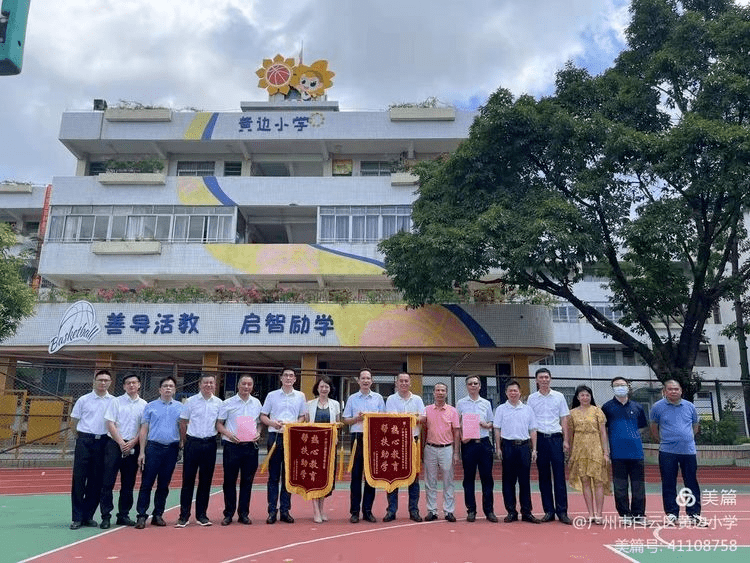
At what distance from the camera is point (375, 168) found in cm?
2222

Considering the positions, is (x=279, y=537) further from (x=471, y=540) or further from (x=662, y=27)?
(x=662, y=27)

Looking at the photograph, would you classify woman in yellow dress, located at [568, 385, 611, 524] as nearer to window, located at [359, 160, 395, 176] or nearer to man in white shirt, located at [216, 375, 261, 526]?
man in white shirt, located at [216, 375, 261, 526]

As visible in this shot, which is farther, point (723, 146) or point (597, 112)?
point (597, 112)

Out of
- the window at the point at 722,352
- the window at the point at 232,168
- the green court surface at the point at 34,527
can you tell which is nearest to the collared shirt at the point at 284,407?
the green court surface at the point at 34,527

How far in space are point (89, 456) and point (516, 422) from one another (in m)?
4.26

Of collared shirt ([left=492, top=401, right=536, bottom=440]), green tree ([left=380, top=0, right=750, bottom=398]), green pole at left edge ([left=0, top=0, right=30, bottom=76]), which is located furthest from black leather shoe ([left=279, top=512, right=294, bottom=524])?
green tree ([left=380, top=0, right=750, bottom=398])

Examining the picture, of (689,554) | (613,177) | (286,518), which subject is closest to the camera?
(689,554)

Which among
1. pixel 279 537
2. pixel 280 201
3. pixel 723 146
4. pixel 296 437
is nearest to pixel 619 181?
pixel 723 146

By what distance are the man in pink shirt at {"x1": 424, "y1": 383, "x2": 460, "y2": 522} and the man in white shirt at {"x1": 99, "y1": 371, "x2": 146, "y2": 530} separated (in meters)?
2.94

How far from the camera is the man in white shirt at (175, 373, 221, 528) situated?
5797 mm

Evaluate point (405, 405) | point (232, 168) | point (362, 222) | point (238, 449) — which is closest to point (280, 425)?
point (238, 449)

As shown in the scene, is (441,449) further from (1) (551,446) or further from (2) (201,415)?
(2) (201,415)

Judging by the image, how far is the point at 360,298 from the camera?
1686 cm

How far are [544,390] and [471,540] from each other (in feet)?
5.94
